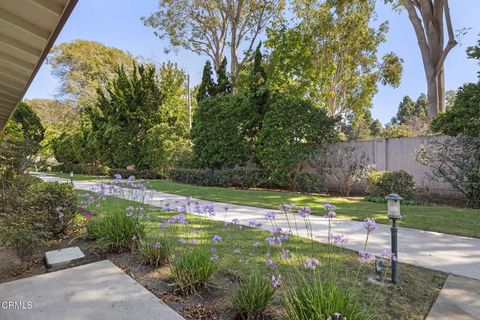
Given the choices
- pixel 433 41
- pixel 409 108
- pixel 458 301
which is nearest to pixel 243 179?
pixel 458 301

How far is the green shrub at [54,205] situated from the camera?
166 inches

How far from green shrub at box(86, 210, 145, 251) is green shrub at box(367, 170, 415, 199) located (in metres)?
7.61

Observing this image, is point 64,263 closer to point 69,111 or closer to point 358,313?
point 358,313

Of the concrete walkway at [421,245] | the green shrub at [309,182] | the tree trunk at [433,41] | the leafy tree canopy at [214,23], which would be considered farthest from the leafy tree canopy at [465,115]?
the leafy tree canopy at [214,23]

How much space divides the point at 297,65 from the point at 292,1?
205 inches

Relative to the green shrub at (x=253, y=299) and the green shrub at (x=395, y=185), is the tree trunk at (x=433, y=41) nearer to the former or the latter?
the green shrub at (x=395, y=185)

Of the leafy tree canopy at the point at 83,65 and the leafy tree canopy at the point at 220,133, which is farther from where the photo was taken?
the leafy tree canopy at the point at 83,65

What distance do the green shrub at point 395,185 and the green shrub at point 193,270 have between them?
7628 mm

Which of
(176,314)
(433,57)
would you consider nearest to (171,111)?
(433,57)

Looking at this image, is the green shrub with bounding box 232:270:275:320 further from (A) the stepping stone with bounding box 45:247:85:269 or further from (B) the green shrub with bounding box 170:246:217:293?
(A) the stepping stone with bounding box 45:247:85:269

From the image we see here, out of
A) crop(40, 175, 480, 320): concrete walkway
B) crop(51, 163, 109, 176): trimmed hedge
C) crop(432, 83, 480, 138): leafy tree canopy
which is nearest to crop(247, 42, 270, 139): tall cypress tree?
crop(432, 83, 480, 138): leafy tree canopy

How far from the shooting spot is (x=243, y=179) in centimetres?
1209

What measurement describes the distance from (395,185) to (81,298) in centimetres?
861

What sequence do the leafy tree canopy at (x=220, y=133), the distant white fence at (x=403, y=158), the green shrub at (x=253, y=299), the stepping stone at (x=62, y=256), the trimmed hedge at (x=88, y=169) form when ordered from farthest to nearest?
the trimmed hedge at (x=88, y=169) → the leafy tree canopy at (x=220, y=133) → the distant white fence at (x=403, y=158) → the stepping stone at (x=62, y=256) → the green shrub at (x=253, y=299)
